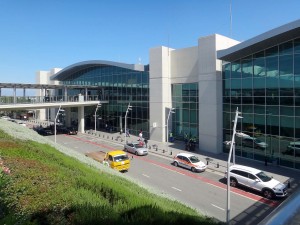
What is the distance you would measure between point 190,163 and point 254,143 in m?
7.52

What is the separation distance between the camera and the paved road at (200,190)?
650 inches

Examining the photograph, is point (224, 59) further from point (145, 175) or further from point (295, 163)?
point (145, 175)

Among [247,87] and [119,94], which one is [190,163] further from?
[119,94]

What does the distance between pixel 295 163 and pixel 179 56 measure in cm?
1920

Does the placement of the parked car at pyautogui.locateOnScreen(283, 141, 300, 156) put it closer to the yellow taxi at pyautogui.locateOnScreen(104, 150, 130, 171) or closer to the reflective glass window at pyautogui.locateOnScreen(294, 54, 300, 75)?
the reflective glass window at pyautogui.locateOnScreen(294, 54, 300, 75)

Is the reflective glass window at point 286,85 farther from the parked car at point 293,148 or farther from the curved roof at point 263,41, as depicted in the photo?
the parked car at point 293,148

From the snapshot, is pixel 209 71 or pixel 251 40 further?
pixel 209 71

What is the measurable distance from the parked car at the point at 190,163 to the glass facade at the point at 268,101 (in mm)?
6354

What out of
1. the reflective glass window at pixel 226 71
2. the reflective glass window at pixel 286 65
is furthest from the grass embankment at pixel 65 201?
the reflective glass window at pixel 226 71

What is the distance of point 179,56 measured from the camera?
→ 36219 millimetres

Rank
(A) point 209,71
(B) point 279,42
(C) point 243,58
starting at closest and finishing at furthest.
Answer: (B) point 279,42 → (C) point 243,58 → (A) point 209,71

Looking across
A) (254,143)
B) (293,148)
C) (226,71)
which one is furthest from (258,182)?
(226,71)

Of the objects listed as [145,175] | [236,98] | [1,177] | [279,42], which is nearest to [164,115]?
[236,98]

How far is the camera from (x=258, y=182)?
1939 cm
